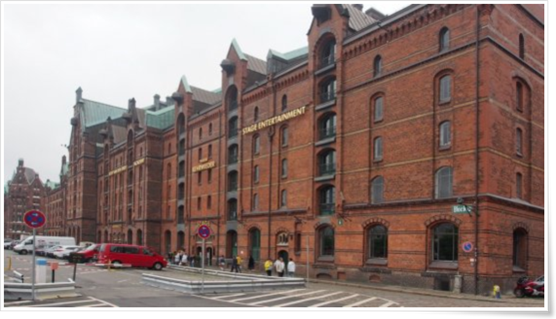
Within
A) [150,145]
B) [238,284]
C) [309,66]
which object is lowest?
[238,284]

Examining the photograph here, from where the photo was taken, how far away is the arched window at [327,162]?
37.8m

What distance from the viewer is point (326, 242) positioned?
3747cm

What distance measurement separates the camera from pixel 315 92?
128ft

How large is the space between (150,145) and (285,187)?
2655 centimetres

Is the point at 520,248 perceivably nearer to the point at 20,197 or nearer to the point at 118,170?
the point at 118,170

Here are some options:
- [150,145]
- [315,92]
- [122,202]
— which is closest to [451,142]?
[315,92]

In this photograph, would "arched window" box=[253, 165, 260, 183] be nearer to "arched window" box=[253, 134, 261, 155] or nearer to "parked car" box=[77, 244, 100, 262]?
"arched window" box=[253, 134, 261, 155]

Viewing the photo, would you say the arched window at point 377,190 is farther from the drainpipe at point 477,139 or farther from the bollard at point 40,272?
the bollard at point 40,272

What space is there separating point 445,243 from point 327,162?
37.7 ft

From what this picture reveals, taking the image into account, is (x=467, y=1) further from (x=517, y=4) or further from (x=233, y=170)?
(x=233, y=170)

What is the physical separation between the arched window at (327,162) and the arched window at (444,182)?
884 cm

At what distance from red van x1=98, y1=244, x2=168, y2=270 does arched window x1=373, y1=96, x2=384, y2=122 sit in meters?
20.2

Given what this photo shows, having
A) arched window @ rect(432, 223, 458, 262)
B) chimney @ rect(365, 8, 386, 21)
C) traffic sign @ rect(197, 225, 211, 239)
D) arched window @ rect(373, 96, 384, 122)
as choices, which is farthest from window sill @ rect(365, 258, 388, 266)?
chimney @ rect(365, 8, 386, 21)

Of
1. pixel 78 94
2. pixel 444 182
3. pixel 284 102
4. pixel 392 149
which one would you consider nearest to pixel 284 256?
pixel 284 102
